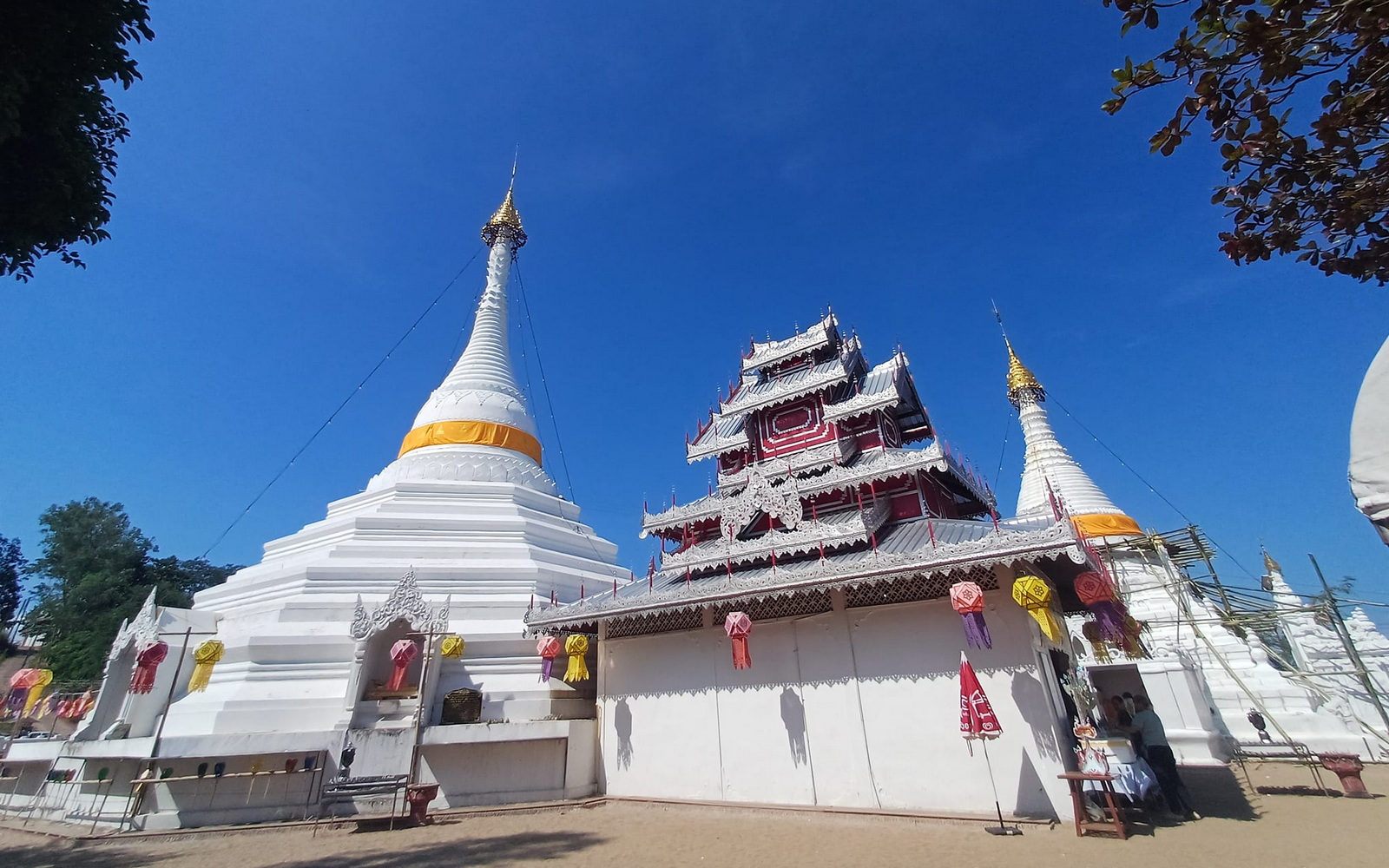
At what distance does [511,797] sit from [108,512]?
44846 mm

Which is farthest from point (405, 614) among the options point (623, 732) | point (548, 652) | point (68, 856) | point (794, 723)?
point (794, 723)

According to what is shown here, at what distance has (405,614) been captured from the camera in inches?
621

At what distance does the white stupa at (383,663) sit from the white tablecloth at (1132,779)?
36.5 feet

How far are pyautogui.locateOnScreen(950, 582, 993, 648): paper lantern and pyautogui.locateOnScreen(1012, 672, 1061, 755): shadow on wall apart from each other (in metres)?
1.05

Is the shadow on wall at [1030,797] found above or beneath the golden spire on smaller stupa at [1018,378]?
beneath

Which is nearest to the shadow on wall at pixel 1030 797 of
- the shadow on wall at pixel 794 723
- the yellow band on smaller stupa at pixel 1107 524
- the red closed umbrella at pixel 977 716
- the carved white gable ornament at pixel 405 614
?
the red closed umbrella at pixel 977 716

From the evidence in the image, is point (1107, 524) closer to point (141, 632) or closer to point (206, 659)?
point (206, 659)

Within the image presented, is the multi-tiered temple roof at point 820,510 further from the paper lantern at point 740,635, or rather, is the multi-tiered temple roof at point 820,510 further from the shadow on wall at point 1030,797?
the shadow on wall at point 1030,797

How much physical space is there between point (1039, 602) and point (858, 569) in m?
3.15

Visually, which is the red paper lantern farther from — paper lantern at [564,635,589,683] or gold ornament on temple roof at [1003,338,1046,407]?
gold ornament on temple roof at [1003,338,1046,407]

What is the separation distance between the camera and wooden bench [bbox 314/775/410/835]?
42.4 ft

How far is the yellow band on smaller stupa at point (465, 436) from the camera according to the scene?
24812 mm

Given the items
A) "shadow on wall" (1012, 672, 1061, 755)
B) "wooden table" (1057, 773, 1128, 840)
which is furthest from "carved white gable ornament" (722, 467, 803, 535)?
"wooden table" (1057, 773, 1128, 840)

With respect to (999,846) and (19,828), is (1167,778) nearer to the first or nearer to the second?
(999,846)
